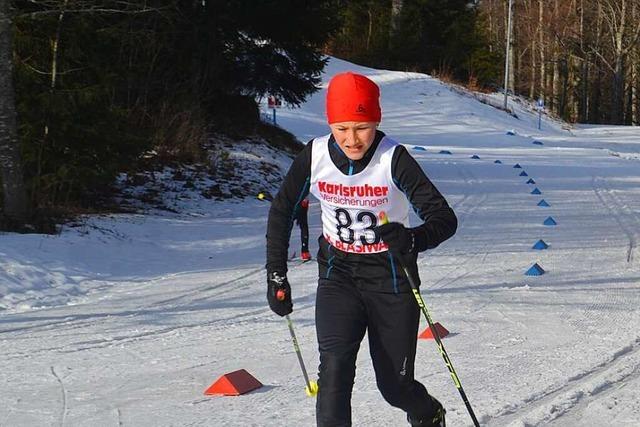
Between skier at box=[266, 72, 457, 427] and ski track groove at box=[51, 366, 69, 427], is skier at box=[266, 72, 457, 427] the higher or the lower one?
the higher one

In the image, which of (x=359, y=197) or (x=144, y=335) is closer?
(x=359, y=197)

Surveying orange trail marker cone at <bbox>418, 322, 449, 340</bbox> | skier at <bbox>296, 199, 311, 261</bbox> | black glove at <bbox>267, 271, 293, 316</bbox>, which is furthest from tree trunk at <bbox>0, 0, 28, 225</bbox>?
black glove at <bbox>267, 271, 293, 316</bbox>

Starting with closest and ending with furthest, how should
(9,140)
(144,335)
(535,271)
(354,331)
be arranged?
1. (354,331)
2. (144,335)
3. (535,271)
4. (9,140)

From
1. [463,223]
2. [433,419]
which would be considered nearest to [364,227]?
[433,419]

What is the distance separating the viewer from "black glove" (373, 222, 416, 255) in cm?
402

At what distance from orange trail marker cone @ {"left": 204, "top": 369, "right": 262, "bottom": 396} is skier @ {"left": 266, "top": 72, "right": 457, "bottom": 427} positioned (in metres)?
1.71

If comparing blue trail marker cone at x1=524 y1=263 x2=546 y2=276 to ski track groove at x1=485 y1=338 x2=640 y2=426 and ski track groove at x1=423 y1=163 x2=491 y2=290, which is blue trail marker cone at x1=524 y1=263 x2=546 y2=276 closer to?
ski track groove at x1=423 y1=163 x2=491 y2=290

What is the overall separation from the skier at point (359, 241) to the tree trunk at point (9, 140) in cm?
767

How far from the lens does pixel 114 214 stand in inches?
531

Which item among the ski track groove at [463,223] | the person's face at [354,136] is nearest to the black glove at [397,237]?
the person's face at [354,136]

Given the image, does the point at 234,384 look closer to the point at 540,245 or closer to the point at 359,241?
the point at 359,241

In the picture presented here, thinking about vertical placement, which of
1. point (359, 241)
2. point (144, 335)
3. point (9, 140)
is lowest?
point (144, 335)

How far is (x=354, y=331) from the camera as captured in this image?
4.23 metres

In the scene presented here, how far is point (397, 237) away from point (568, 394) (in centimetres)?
250
